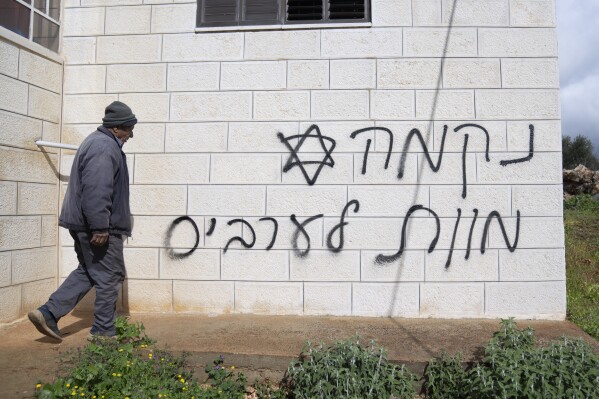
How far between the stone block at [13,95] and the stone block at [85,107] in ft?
1.27

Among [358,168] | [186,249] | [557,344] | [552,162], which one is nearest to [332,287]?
[358,168]

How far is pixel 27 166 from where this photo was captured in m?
3.92

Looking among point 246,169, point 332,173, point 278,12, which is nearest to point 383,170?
point 332,173

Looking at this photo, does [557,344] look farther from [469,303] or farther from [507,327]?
[469,303]

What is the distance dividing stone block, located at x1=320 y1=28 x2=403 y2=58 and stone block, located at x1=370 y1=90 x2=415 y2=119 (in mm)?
339

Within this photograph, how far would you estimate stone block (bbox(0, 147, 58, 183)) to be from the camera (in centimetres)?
372

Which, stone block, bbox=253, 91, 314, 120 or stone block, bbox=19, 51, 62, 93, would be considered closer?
stone block, bbox=19, 51, 62, 93

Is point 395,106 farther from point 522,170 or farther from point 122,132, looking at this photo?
point 122,132

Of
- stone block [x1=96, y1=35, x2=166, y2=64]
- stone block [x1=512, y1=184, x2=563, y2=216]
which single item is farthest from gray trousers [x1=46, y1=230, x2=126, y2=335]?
stone block [x1=512, y1=184, x2=563, y2=216]

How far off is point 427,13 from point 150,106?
252cm

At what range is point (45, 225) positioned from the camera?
4.08 m

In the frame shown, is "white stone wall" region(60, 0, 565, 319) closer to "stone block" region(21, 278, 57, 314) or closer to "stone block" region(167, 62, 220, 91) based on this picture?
"stone block" region(167, 62, 220, 91)

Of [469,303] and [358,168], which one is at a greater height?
[358,168]

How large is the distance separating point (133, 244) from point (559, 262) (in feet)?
11.7
